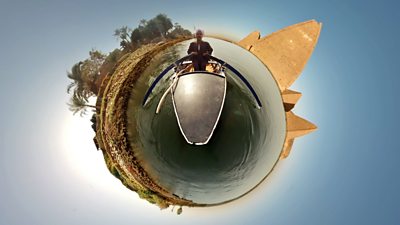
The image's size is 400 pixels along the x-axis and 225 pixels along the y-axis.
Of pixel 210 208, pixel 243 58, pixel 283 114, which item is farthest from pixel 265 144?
pixel 210 208

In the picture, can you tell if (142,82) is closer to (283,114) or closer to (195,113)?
(195,113)

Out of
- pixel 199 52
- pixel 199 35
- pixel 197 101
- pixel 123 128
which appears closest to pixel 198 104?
pixel 197 101

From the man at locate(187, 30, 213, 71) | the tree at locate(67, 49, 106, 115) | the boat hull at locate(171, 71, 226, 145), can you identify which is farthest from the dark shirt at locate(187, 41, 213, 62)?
the tree at locate(67, 49, 106, 115)

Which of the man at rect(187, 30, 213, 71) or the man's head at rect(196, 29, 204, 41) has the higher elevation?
the man's head at rect(196, 29, 204, 41)

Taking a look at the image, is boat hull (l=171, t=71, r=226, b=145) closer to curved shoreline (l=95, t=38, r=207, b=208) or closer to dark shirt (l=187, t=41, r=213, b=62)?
dark shirt (l=187, t=41, r=213, b=62)

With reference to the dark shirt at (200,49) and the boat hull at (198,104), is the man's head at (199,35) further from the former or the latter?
the boat hull at (198,104)

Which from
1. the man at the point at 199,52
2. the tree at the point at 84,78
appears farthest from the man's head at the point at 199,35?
the tree at the point at 84,78

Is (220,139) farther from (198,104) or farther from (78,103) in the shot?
(78,103)
